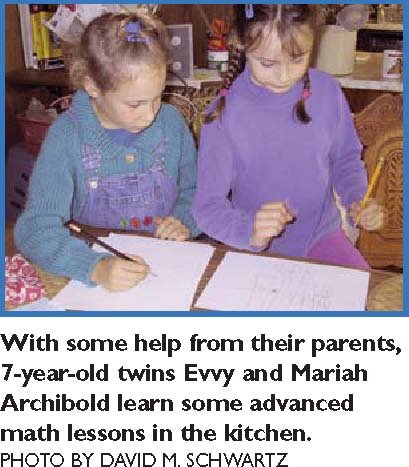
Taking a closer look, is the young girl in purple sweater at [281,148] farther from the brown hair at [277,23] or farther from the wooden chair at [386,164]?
the wooden chair at [386,164]

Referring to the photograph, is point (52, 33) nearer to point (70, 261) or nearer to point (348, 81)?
point (348, 81)

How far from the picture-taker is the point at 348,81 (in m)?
2.49

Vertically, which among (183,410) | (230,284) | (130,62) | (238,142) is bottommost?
(183,410)

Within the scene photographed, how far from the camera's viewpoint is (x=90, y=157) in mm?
1309

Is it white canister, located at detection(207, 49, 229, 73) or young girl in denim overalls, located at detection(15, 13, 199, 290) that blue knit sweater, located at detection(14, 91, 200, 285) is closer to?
young girl in denim overalls, located at detection(15, 13, 199, 290)

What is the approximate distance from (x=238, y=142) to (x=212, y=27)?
54.6 inches

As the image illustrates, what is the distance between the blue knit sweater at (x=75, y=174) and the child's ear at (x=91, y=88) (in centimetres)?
3

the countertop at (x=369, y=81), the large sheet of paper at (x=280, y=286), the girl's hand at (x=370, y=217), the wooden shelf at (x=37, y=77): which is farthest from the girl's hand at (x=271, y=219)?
the wooden shelf at (x=37, y=77)

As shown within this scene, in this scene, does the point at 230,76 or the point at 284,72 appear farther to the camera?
the point at 230,76

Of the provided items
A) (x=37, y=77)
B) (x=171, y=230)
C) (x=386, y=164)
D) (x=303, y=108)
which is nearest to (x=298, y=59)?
(x=303, y=108)

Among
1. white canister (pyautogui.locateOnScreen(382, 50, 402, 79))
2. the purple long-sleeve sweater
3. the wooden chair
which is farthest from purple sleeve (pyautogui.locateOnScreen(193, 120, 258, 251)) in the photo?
white canister (pyautogui.locateOnScreen(382, 50, 402, 79))

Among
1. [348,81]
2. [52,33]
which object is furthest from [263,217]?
[52,33]

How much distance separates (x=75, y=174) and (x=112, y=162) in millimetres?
77

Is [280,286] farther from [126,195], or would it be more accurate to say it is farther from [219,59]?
[219,59]
